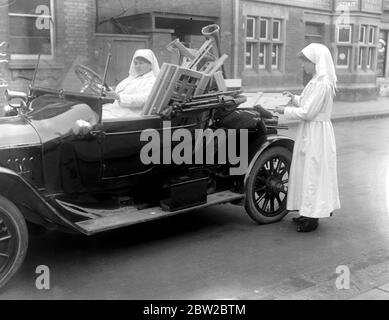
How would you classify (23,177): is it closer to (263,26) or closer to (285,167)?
(285,167)

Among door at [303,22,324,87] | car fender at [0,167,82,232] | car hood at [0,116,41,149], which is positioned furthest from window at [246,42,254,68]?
car fender at [0,167,82,232]

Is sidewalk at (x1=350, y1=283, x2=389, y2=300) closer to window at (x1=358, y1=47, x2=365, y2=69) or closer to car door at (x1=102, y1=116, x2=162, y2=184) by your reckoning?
car door at (x1=102, y1=116, x2=162, y2=184)

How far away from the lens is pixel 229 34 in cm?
1655

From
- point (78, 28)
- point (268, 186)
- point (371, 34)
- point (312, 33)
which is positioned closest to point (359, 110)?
point (312, 33)

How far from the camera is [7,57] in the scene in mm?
11383

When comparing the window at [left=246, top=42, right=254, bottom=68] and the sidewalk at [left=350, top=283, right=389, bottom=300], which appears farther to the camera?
the window at [left=246, top=42, right=254, bottom=68]

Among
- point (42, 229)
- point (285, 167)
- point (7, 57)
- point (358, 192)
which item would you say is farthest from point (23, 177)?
point (7, 57)

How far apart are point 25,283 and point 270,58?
50.7ft

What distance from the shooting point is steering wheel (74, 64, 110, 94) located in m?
4.54

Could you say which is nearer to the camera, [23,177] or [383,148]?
[23,177]

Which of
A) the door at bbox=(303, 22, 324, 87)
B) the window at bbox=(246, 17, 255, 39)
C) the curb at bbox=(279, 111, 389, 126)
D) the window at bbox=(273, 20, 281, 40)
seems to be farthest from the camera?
the door at bbox=(303, 22, 324, 87)

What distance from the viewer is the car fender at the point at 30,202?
3701 mm

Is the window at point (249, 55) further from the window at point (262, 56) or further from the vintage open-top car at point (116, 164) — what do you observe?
the vintage open-top car at point (116, 164)
